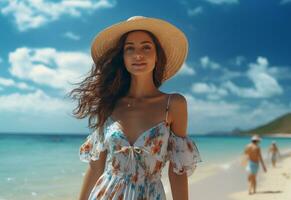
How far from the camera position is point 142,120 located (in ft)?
7.90

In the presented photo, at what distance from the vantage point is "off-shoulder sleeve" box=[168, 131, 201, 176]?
7.76 ft

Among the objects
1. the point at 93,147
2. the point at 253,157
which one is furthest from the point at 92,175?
the point at 253,157

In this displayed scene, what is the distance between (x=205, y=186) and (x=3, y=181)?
7.85 m

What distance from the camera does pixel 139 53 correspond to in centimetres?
247

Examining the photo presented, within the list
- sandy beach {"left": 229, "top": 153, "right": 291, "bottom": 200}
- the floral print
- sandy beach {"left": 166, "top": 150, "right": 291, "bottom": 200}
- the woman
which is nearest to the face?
the woman

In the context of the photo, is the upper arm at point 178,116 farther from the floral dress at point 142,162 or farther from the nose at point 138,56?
the nose at point 138,56

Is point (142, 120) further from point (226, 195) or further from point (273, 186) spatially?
point (273, 186)

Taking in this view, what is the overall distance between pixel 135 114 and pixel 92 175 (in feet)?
1.38

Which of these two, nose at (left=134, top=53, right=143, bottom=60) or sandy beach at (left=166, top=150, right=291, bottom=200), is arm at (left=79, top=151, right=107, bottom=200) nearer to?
nose at (left=134, top=53, right=143, bottom=60)

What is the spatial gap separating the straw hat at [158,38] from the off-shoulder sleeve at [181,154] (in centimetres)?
51

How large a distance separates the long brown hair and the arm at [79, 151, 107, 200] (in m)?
0.22

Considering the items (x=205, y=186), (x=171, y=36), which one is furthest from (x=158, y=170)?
(x=205, y=186)

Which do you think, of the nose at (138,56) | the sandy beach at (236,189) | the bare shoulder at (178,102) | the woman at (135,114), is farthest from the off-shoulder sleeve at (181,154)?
the sandy beach at (236,189)

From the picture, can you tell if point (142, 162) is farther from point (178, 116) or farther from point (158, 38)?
point (158, 38)
